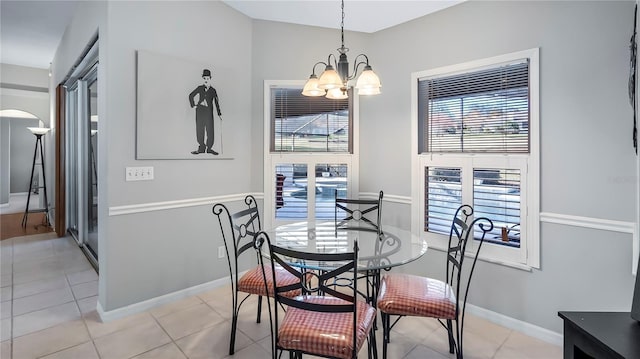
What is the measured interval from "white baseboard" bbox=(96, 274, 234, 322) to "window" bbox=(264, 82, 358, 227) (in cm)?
77

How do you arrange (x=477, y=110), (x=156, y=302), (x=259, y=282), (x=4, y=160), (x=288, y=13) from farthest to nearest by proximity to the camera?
(x=4, y=160)
(x=288, y=13)
(x=156, y=302)
(x=477, y=110)
(x=259, y=282)

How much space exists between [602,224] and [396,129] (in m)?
1.68

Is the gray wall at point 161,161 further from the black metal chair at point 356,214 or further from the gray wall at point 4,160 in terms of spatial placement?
the gray wall at point 4,160

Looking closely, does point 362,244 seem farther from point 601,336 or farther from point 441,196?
point 601,336

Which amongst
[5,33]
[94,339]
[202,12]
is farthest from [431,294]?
[5,33]

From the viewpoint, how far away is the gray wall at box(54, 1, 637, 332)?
2.00 meters

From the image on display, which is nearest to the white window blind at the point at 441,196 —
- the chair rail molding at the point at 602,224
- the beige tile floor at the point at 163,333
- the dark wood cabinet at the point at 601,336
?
the chair rail molding at the point at 602,224

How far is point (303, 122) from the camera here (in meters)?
3.35

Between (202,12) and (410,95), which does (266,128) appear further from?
(410,95)

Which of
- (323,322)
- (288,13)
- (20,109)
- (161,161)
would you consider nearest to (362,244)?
(323,322)

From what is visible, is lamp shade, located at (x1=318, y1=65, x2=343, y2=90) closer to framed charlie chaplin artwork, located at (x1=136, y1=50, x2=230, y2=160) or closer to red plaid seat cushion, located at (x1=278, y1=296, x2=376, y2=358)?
red plaid seat cushion, located at (x1=278, y1=296, x2=376, y2=358)

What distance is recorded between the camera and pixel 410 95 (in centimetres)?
300

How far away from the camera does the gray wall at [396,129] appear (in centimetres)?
200

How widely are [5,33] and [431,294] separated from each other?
19.9ft
